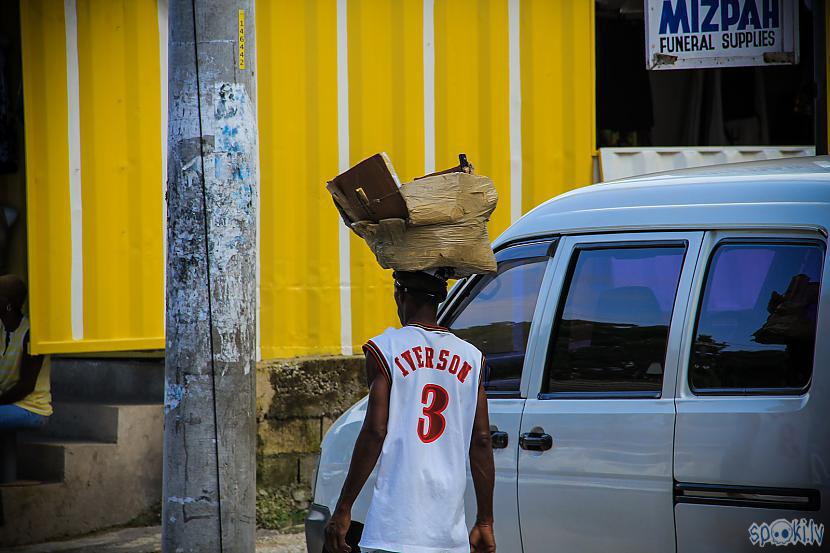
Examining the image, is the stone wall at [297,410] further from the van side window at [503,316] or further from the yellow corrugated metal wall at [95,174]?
the van side window at [503,316]

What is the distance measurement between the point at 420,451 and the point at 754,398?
3.54ft

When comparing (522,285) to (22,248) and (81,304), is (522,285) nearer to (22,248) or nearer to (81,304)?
(81,304)

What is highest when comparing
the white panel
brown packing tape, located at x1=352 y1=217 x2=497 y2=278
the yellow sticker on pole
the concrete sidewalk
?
the yellow sticker on pole

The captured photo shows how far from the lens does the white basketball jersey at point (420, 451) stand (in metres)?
3.23

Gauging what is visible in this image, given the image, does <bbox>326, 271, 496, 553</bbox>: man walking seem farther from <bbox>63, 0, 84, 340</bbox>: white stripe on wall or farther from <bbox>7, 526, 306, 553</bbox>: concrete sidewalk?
<bbox>63, 0, 84, 340</bbox>: white stripe on wall

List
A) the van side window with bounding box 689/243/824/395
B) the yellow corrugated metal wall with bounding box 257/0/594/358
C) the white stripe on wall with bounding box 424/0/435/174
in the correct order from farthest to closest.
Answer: the white stripe on wall with bounding box 424/0/435/174 < the yellow corrugated metal wall with bounding box 257/0/594/358 < the van side window with bounding box 689/243/824/395

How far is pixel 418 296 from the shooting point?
3.40m

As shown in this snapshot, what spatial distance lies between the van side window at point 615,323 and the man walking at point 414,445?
2.61 feet

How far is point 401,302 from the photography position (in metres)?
3.43

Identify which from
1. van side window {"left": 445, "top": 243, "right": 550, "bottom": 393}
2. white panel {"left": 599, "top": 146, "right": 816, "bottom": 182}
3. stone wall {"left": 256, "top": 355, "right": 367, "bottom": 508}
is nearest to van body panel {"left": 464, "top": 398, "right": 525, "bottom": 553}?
van side window {"left": 445, "top": 243, "right": 550, "bottom": 393}

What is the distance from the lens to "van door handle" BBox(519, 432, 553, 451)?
156 inches

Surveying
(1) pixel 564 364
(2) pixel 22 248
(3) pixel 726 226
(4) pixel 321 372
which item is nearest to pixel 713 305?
(3) pixel 726 226

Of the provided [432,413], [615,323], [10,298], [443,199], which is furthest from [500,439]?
[10,298]

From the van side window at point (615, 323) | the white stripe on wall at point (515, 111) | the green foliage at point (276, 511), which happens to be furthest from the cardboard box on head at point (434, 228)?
the white stripe on wall at point (515, 111)
